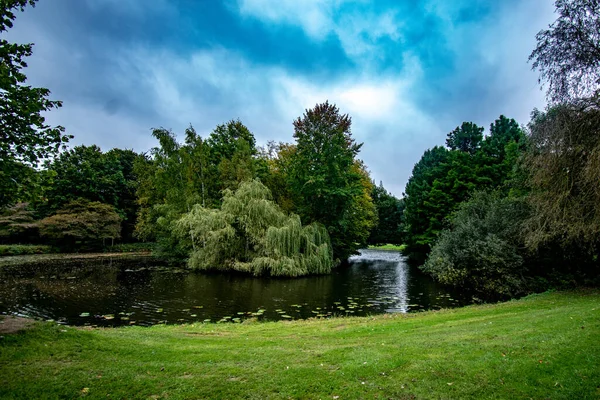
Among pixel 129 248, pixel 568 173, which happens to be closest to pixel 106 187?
pixel 129 248

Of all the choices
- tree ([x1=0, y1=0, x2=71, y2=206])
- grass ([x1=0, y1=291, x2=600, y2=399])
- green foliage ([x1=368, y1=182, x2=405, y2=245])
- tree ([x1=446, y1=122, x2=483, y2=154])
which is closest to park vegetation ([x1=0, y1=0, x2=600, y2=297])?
tree ([x1=0, y1=0, x2=71, y2=206])

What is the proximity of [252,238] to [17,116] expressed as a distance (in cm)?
1996

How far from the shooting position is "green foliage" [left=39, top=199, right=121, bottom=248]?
130 feet

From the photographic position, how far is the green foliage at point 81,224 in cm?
3959

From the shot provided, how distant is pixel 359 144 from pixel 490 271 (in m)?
22.3

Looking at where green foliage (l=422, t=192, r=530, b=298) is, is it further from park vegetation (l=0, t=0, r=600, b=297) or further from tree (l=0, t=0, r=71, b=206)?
tree (l=0, t=0, r=71, b=206)

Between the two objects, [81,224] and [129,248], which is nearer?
[81,224]

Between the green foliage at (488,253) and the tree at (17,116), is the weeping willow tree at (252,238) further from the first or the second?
A: the tree at (17,116)

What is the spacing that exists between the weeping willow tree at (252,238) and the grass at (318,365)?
15953 millimetres

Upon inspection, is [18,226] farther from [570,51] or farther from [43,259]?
[570,51]

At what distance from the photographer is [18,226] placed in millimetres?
39969

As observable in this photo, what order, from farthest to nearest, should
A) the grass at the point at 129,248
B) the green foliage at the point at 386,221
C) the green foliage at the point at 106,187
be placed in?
the green foliage at the point at 386,221 → the grass at the point at 129,248 → the green foliage at the point at 106,187

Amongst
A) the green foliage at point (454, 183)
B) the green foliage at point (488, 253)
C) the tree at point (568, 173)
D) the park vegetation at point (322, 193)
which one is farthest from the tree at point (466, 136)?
the tree at point (568, 173)

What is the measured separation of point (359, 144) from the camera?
37.0 m
